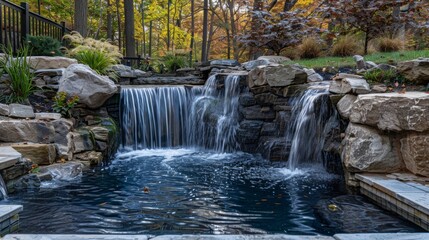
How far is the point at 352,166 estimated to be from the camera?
5098 mm

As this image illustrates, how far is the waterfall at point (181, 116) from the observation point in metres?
8.55

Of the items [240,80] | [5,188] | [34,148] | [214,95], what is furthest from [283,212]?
[214,95]

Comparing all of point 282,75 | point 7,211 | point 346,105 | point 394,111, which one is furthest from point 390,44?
point 7,211

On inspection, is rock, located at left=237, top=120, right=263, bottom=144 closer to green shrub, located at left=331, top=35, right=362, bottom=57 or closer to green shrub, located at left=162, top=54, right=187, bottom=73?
green shrub, located at left=331, top=35, right=362, bottom=57

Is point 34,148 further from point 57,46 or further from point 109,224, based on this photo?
point 57,46

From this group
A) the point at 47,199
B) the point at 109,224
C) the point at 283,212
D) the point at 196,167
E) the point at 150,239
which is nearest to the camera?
the point at 150,239

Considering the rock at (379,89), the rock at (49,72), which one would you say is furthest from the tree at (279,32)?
the rock at (49,72)

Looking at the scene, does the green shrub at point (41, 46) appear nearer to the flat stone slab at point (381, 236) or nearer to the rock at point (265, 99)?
the rock at point (265, 99)

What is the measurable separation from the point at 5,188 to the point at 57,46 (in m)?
5.92

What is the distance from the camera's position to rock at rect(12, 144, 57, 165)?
566 centimetres

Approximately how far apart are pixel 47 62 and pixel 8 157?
4.00 m

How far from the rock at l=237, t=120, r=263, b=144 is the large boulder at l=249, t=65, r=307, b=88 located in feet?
2.82

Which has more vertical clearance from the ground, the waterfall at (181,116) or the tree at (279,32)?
the tree at (279,32)

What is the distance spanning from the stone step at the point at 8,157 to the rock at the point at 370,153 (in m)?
4.36
